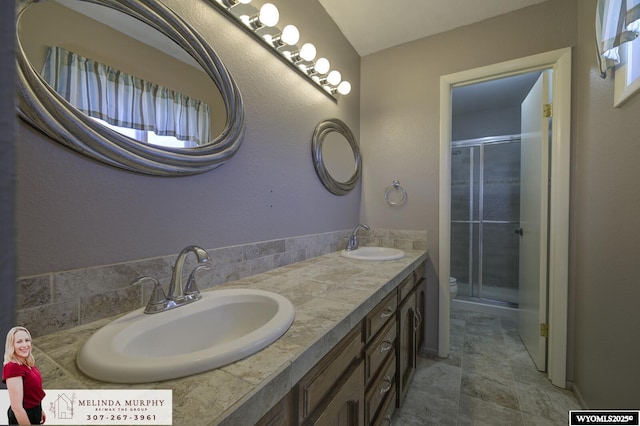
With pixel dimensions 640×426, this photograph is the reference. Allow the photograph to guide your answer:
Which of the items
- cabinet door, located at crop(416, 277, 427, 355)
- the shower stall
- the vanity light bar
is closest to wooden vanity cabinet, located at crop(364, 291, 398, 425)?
cabinet door, located at crop(416, 277, 427, 355)

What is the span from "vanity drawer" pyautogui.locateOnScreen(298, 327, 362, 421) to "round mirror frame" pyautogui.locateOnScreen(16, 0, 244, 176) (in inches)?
28.6

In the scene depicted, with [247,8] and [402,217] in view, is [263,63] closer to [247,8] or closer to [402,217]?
[247,8]

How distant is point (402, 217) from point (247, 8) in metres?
1.58

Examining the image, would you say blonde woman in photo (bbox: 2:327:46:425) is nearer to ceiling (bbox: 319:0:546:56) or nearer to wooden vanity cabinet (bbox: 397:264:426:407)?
wooden vanity cabinet (bbox: 397:264:426:407)

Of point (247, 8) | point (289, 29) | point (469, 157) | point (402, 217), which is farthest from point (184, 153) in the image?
point (469, 157)

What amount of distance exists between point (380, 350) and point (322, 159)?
1.10m

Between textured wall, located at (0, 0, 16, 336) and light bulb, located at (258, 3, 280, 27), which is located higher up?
light bulb, located at (258, 3, 280, 27)

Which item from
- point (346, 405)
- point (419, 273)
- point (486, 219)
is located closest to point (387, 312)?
point (346, 405)

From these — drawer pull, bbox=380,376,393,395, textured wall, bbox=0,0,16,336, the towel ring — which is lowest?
drawer pull, bbox=380,376,393,395

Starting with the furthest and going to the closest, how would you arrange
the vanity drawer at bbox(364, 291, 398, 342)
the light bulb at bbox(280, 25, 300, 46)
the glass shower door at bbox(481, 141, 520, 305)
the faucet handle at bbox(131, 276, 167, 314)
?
the glass shower door at bbox(481, 141, 520, 305) < the light bulb at bbox(280, 25, 300, 46) < the vanity drawer at bbox(364, 291, 398, 342) < the faucet handle at bbox(131, 276, 167, 314)

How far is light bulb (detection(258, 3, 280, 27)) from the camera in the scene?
1089 mm

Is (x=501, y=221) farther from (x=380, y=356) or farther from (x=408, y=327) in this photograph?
(x=380, y=356)

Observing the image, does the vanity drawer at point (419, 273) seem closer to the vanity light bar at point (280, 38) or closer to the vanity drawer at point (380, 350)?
the vanity drawer at point (380, 350)

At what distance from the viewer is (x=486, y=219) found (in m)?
2.95
